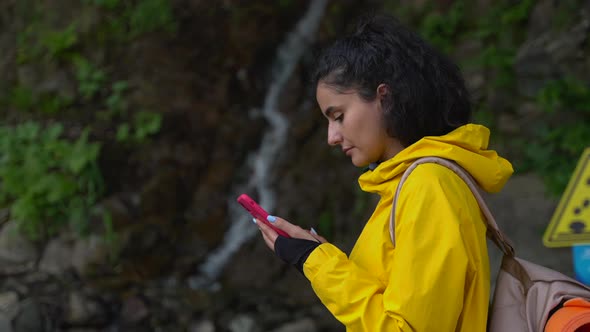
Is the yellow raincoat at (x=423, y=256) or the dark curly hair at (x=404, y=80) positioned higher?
the dark curly hair at (x=404, y=80)

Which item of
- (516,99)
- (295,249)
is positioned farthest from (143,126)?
(295,249)

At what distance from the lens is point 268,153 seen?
784 centimetres

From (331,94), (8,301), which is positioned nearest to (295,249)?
(331,94)

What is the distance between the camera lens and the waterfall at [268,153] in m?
7.02

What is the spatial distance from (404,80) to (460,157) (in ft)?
1.10

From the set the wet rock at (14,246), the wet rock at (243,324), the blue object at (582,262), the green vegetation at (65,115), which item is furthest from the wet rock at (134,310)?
the blue object at (582,262)

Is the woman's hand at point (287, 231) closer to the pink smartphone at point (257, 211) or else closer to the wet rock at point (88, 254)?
the pink smartphone at point (257, 211)

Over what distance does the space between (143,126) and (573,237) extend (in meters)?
5.40

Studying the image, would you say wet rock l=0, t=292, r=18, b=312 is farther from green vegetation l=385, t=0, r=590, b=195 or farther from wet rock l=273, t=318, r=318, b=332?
green vegetation l=385, t=0, r=590, b=195

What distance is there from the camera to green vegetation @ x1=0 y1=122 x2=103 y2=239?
6.24 m

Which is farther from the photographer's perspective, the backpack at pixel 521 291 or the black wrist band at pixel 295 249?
the black wrist band at pixel 295 249

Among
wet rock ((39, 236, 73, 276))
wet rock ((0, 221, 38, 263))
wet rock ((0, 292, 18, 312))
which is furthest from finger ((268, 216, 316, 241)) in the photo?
wet rock ((0, 221, 38, 263))

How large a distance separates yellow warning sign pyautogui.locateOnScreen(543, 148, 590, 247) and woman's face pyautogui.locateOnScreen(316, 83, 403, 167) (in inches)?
45.8

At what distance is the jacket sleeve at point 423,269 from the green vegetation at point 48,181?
5.24m
